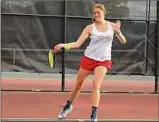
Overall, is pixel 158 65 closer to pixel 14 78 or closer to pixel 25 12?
pixel 25 12

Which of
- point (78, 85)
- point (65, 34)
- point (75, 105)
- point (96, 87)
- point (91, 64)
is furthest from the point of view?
point (65, 34)

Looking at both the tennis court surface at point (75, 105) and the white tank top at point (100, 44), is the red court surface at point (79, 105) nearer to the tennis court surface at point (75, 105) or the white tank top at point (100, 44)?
the tennis court surface at point (75, 105)

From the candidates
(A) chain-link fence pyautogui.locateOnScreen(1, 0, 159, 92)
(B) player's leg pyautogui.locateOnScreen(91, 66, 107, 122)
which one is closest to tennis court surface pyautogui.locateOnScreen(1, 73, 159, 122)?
(B) player's leg pyautogui.locateOnScreen(91, 66, 107, 122)

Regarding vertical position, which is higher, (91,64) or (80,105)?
(91,64)

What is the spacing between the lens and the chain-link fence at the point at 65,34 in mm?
10469

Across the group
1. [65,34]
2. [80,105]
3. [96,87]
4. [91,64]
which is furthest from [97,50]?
[65,34]

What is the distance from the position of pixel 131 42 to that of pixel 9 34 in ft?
9.57

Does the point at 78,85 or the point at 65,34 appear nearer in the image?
the point at 78,85

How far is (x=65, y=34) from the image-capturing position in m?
10.7

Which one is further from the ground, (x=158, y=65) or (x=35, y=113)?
(x=158, y=65)

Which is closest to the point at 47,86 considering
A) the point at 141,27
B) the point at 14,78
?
A: the point at 14,78

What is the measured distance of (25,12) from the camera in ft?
34.6

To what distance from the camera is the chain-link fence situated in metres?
10.5

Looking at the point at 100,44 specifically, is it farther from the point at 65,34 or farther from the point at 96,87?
the point at 65,34
